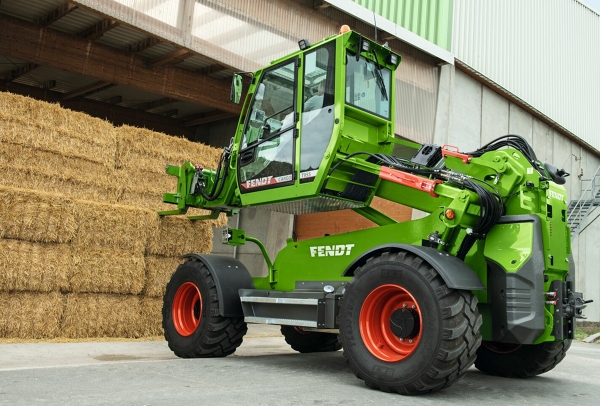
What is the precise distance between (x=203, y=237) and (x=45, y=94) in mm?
6918

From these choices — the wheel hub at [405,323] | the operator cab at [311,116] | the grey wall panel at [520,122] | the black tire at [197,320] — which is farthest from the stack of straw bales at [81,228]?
the grey wall panel at [520,122]

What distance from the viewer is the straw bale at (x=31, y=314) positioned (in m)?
7.62

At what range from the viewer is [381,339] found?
5.22 m

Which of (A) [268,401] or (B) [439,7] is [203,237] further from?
(B) [439,7]

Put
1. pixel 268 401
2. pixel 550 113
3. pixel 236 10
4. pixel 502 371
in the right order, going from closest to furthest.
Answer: pixel 268 401
pixel 502 371
pixel 236 10
pixel 550 113

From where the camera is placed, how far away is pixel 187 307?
721cm

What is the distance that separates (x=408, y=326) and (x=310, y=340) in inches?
120

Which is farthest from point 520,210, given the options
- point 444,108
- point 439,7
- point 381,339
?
point 439,7

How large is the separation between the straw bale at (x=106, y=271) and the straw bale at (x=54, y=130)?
54.7 inches

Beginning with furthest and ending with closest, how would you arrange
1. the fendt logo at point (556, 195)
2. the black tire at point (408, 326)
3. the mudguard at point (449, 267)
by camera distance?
the fendt logo at point (556, 195) < the mudguard at point (449, 267) < the black tire at point (408, 326)

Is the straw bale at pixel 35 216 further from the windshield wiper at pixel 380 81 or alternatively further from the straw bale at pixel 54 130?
the windshield wiper at pixel 380 81

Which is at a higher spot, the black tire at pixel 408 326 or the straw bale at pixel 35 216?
the straw bale at pixel 35 216

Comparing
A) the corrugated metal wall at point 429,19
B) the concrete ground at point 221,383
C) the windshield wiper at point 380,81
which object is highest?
the corrugated metal wall at point 429,19

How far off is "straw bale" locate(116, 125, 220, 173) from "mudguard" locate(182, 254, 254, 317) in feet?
9.33
